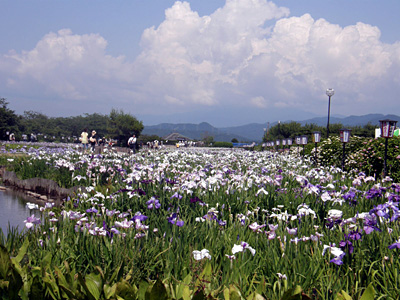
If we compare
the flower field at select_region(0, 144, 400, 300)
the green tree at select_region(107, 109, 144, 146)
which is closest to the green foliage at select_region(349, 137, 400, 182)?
the flower field at select_region(0, 144, 400, 300)

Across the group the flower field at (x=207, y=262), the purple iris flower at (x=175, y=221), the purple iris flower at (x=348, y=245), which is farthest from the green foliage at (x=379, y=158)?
the purple iris flower at (x=175, y=221)

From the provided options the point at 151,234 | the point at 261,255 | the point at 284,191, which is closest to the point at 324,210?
the point at 284,191

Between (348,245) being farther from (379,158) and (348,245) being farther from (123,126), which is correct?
(123,126)

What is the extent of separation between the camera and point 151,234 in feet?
12.7

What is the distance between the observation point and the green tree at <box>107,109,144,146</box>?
5706 centimetres

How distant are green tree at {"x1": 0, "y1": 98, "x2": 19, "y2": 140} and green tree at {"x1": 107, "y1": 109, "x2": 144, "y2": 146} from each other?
15.6 meters

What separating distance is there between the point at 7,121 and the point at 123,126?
1961cm

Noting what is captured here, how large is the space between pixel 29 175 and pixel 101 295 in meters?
10.9

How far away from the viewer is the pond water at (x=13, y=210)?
7012 millimetres

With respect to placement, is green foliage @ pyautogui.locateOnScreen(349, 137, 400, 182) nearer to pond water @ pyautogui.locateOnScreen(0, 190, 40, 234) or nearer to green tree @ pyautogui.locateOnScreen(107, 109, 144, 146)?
pond water @ pyautogui.locateOnScreen(0, 190, 40, 234)

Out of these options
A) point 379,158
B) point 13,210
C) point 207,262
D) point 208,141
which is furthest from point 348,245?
point 208,141

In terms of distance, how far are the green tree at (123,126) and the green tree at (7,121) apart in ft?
51.1

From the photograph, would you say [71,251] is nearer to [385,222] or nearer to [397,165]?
[385,222]

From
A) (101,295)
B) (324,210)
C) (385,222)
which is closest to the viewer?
(101,295)
